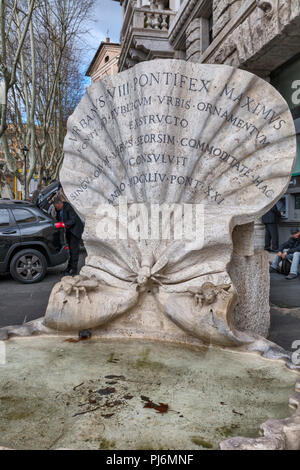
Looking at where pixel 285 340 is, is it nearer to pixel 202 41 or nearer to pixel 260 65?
pixel 260 65

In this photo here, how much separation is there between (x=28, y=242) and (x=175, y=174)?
17.0ft

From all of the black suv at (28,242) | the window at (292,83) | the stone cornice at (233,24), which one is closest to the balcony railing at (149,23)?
the stone cornice at (233,24)

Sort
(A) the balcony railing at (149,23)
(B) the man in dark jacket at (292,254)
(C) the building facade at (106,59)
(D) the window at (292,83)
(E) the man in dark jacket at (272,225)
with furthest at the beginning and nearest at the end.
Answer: (C) the building facade at (106,59)
(A) the balcony railing at (149,23)
(E) the man in dark jacket at (272,225)
(D) the window at (292,83)
(B) the man in dark jacket at (292,254)

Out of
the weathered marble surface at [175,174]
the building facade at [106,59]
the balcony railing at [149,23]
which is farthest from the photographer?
the building facade at [106,59]

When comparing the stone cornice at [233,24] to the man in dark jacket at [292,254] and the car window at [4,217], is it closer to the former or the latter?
the man in dark jacket at [292,254]

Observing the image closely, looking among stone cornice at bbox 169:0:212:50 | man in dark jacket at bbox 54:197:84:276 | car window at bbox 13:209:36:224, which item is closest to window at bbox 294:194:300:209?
man in dark jacket at bbox 54:197:84:276

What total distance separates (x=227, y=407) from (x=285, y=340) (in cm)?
177

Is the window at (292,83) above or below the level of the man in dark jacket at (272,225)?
above

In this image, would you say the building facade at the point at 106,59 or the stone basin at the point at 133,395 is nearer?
the stone basin at the point at 133,395

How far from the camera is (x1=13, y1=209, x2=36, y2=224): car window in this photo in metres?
7.45

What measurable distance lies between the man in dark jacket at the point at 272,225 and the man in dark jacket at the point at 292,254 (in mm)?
935

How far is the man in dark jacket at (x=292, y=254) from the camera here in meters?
6.26
